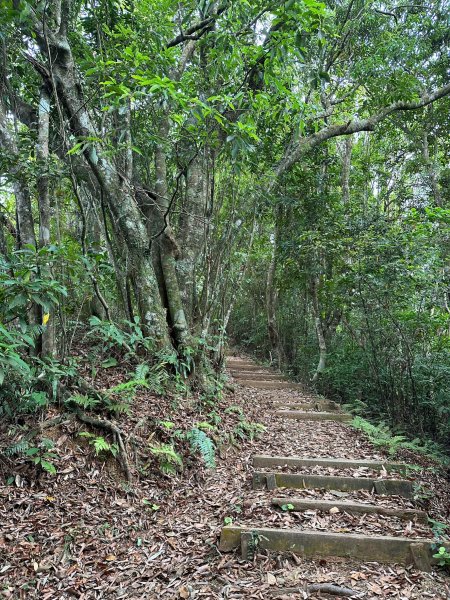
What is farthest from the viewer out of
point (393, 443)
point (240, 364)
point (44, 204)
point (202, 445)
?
point (240, 364)

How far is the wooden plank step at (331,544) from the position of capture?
2.87 metres

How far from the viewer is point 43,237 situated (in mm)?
4074

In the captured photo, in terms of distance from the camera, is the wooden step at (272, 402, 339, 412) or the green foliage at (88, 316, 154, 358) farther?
the wooden step at (272, 402, 339, 412)

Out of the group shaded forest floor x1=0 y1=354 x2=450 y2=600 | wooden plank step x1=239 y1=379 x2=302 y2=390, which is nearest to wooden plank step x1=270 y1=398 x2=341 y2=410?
wooden plank step x1=239 y1=379 x2=302 y2=390

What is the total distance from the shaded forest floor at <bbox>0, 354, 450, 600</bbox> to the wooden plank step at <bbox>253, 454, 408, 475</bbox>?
0.18 meters

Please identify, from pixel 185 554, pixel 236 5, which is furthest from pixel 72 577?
pixel 236 5

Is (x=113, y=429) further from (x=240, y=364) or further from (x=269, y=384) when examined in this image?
(x=240, y=364)

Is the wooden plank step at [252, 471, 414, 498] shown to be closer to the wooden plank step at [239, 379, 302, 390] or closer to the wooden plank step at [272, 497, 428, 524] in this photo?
the wooden plank step at [272, 497, 428, 524]

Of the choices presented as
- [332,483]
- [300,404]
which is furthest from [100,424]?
[300,404]

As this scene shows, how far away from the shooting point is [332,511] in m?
3.45

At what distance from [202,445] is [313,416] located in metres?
2.84

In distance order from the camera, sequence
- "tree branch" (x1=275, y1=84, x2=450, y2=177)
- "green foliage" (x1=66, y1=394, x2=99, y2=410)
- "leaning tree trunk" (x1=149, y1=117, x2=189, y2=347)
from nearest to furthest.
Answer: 1. "green foliage" (x1=66, y1=394, x2=99, y2=410)
2. "leaning tree trunk" (x1=149, y1=117, x2=189, y2=347)
3. "tree branch" (x1=275, y1=84, x2=450, y2=177)

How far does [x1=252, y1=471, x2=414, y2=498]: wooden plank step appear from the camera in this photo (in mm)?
3877

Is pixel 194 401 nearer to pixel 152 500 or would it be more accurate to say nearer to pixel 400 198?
pixel 152 500
